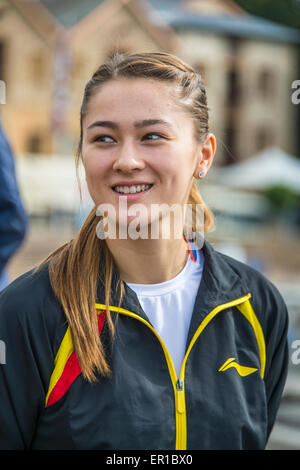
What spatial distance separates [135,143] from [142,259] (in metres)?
0.35

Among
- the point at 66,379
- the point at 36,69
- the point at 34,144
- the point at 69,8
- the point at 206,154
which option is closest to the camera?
the point at 66,379

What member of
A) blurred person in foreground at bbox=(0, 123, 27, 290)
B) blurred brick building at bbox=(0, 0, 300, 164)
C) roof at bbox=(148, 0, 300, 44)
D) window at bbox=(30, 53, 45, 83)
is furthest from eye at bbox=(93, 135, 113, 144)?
roof at bbox=(148, 0, 300, 44)

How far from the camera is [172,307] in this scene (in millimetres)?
1828

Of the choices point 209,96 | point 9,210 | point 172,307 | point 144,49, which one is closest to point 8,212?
point 9,210

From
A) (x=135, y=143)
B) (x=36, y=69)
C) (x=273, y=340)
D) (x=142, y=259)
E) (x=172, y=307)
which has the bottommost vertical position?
(x=273, y=340)

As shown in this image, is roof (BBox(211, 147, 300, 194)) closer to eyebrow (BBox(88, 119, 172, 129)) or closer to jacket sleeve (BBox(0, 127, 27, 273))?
jacket sleeve (BBox(0, 127, 27, 273))

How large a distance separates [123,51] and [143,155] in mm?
435

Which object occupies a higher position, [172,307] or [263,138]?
[263,138]

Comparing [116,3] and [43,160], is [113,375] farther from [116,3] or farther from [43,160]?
[116,3]

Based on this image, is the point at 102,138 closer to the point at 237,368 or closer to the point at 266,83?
the point at 237,368

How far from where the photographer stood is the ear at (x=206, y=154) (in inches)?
73.9

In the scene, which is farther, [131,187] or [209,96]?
[209,96]

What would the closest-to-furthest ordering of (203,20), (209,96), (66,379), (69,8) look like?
(66,379)
(209,96)
(69,8)
(203,20)

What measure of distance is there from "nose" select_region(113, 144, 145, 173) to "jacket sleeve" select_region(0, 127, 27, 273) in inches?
58.1
